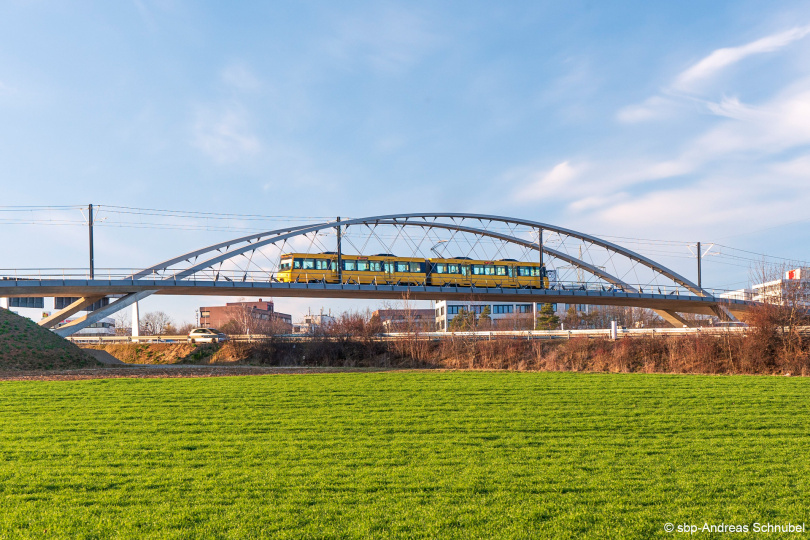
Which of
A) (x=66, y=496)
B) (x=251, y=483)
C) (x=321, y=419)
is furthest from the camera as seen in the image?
(x=321, y=419)

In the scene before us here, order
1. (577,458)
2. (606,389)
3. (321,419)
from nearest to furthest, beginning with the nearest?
(577,458) → (321,419) → (606,389)

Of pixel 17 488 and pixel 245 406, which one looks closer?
pixel 17 488

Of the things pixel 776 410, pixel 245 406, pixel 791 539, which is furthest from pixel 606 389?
pixel 791 539

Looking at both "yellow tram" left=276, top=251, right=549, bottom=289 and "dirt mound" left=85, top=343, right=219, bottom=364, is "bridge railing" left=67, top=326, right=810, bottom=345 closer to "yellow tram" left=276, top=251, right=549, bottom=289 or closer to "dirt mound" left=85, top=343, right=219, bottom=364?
"dirt mound" left=85, top=343, right=219, bottom=364

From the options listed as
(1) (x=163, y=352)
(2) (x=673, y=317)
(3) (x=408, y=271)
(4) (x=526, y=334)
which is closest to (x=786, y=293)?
(4) (x=526, y=334)

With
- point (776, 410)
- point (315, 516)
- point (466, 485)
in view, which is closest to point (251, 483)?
point (315, 516)

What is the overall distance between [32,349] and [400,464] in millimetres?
35219

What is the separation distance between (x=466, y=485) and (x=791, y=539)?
425 centimetres

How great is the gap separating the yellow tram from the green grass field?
3357 centimetres

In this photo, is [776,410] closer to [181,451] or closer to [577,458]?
[577,458]

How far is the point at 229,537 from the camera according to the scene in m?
7.11

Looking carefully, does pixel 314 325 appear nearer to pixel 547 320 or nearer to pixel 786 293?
pixel 547 320

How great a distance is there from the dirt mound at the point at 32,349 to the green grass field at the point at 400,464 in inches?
728

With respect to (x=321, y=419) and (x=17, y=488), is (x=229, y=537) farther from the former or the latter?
(x=321, y=419)
